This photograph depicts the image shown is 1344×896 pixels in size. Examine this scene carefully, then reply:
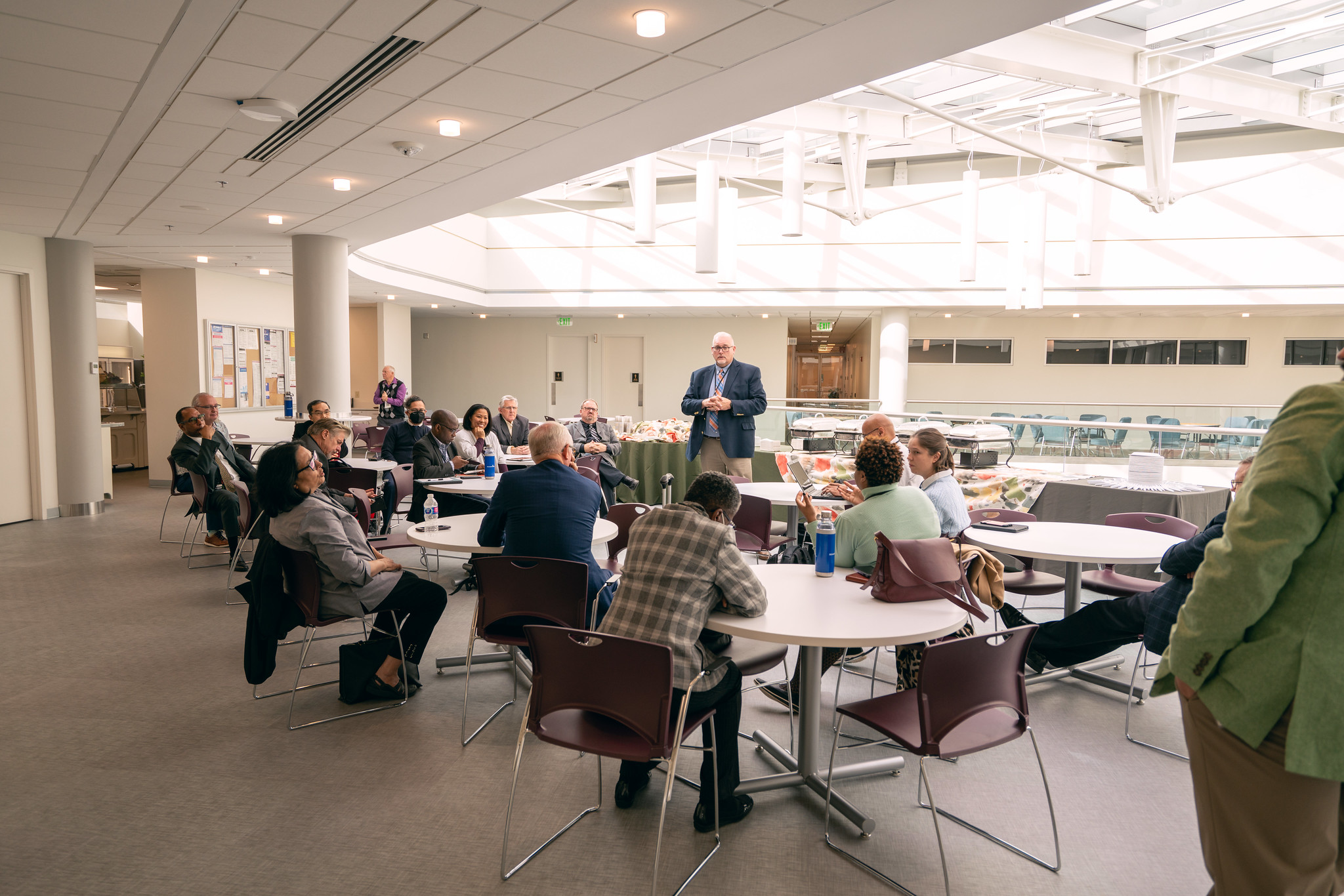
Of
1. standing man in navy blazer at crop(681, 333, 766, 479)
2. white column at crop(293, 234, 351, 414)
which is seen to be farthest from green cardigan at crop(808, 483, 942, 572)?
white column at crop(293, 234, 351, 414)

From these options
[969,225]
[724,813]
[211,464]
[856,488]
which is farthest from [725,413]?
[969,225]

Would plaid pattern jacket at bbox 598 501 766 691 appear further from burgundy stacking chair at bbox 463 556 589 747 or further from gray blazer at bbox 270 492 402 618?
gray blazer at bbox 270 492 402 618

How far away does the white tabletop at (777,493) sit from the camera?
215 inches

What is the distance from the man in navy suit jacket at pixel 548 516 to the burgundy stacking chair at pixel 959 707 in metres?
1.50

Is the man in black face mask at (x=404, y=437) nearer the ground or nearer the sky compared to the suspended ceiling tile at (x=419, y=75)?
nearer the ground

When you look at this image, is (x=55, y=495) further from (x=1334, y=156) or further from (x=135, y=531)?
(x=1334, y=156)

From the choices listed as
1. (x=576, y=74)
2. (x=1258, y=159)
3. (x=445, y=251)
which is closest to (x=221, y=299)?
(x=445, y=251)

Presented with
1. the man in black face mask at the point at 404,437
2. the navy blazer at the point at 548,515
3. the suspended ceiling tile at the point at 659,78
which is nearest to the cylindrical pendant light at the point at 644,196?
the man in black face mask at the point at 404,437

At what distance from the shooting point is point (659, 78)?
14.6ft

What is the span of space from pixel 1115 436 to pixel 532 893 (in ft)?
27.1

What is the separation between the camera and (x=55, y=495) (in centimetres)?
977

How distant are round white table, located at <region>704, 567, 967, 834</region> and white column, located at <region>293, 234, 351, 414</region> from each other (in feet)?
24.0

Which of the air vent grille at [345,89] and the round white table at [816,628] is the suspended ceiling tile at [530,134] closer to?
the air vent grille at [345,89]

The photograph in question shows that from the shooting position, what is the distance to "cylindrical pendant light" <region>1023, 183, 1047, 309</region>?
40.5 feet
